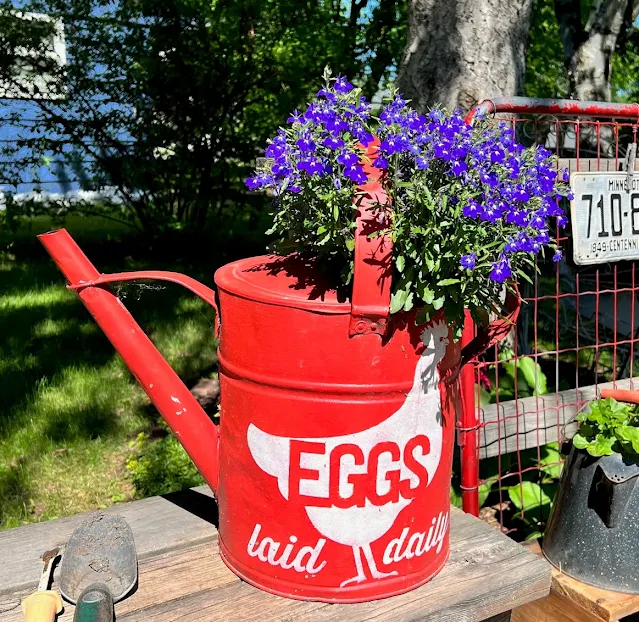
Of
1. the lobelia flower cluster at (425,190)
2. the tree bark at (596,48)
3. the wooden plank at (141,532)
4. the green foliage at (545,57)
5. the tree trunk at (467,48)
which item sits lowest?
the wooden plank at (141,532)

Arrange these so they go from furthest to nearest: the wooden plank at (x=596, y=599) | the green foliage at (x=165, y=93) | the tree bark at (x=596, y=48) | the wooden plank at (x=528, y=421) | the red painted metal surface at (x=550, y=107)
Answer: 1. the tree bark at (x=596, y=48)
2. the green foliage at (x=165, y=93)
3. the wooden plank at (x=528, y=421)
4. the red painted metal surface at (x=550, y=107)
5. the wooden plank at (x=596, y=599)

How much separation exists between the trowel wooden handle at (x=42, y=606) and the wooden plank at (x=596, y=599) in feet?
4.44

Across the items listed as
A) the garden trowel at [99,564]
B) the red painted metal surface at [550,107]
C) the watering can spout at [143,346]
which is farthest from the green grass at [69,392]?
the red painted metal surface at [550,107]

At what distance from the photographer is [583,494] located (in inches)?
82.5

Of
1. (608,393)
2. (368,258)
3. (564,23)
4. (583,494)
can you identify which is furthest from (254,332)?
(564,23)

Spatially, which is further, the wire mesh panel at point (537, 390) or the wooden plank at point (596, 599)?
the wire mesh panel at point (537, 390)

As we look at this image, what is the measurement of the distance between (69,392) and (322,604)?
2.55 m

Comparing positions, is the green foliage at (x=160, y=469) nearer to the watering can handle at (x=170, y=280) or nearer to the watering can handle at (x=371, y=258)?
the watering can handle at (x=170, y=280)

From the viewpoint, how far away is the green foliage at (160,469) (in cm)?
305

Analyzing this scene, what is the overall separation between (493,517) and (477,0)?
206 cm

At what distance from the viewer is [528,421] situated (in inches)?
103

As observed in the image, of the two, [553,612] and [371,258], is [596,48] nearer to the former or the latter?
[553,612]

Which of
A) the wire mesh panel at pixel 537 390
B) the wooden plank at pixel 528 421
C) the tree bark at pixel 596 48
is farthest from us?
the tree bark at pixel 596 48

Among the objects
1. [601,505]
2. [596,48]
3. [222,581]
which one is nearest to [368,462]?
[222,581]
